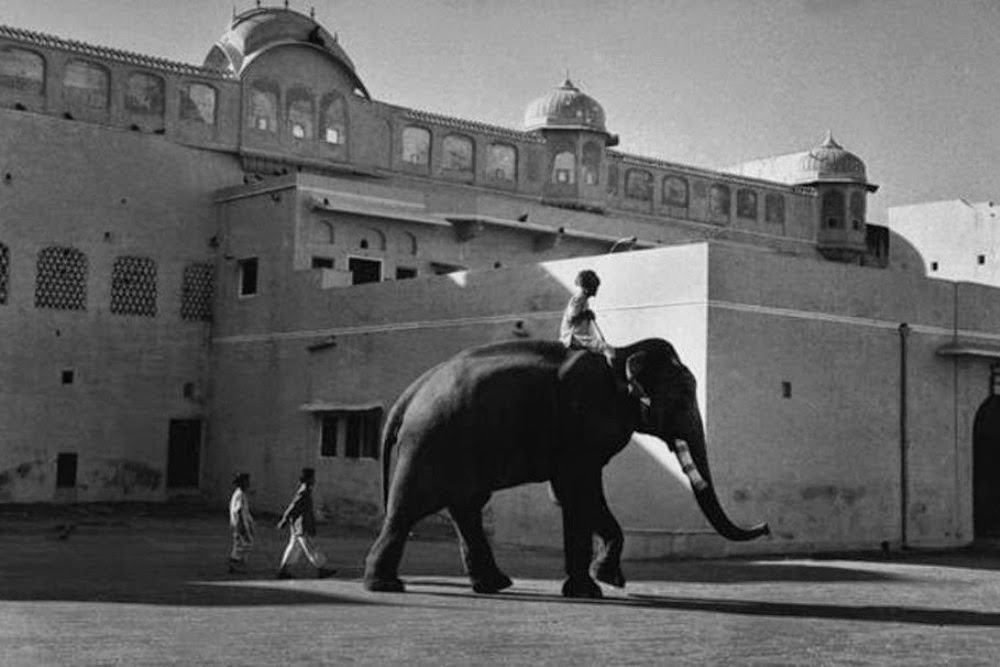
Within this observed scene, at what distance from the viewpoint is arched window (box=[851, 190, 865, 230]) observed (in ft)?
158

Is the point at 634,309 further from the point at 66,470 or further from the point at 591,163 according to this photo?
the point at 591,163

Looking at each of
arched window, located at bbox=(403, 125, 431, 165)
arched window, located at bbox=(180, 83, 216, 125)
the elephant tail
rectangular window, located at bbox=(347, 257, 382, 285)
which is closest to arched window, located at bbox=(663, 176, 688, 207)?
arched window, located at bbox=(403, 125, 431, 165)

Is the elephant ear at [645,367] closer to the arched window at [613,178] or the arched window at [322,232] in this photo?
→ the arched window at [322,232]

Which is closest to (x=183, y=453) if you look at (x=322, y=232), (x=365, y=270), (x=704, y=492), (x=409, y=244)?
(x=365, y=270)

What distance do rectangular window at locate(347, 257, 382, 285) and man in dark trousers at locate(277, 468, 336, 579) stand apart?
16.9m

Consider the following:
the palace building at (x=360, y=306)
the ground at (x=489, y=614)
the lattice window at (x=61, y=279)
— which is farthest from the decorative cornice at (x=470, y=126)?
the ground at (x=489, y=614)

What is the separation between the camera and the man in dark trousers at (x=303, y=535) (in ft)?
55.1

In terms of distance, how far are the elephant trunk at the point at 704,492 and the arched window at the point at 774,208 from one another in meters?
33.6

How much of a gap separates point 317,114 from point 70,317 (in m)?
7.98

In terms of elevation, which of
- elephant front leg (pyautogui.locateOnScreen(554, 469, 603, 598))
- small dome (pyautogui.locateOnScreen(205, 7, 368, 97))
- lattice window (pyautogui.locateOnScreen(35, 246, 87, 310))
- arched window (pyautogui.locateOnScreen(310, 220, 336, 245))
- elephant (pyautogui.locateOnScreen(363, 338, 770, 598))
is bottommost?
elephant front leg (pyautogui.locateOnScreen(554, 469, 603, 598))

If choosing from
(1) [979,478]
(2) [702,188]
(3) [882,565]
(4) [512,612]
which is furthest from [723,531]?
(2) [702,188]

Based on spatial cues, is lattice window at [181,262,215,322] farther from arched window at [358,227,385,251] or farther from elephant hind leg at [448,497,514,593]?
elephant hind leg at [448,497,514,593]

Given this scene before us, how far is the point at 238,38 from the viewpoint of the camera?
119ft

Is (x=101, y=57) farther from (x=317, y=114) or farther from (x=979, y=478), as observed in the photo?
(x=979, y=478)
